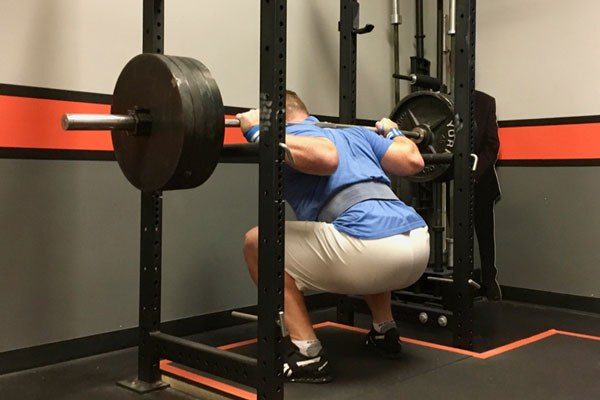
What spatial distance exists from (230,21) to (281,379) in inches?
81.2

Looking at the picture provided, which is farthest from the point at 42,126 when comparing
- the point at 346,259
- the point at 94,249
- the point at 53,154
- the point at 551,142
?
the point at 551,142

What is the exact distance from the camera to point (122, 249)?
9.63ft

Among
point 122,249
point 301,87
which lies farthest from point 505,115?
point 122,249

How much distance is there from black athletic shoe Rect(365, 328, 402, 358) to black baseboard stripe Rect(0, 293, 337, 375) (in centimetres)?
83

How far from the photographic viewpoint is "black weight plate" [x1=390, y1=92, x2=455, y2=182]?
3.28 meters

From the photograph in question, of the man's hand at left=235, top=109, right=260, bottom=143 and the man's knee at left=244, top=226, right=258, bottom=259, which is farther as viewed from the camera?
the man's knee at left=244, top=226, right=258, bottom=259

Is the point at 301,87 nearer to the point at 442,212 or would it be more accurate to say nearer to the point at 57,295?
the point at 442,212

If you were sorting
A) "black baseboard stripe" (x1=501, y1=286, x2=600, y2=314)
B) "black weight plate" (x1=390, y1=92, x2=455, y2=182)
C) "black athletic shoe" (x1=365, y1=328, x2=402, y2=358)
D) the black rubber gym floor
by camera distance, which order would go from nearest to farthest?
the black rubber gym floor → "black athletic shoe" (x1=365, y1=328, x2=402, y2=358) → "black weight plate" (x1=390, y1=92, x2=455, y2=182) → "black baseboard stripe" (x1=501, y1=286, x2=600, y2=314)

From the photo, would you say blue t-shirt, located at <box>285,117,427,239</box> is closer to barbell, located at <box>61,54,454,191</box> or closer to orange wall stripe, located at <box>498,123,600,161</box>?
barbell, located at <box>61,54,454,191</box>

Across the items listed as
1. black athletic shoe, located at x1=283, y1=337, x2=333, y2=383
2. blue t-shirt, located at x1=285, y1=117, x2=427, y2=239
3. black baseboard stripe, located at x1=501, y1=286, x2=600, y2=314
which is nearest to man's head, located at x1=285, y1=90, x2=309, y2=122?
blue t-shirt, located at x1=285, y1=117, x2=427, y2=239

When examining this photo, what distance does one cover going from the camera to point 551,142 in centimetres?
402

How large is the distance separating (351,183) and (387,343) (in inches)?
31.4

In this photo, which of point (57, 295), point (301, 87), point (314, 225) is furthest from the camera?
point (301, 87)

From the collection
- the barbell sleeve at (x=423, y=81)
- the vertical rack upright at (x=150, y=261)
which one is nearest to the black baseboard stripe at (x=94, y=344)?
the vertical rack upright at (x=150, y=261)
